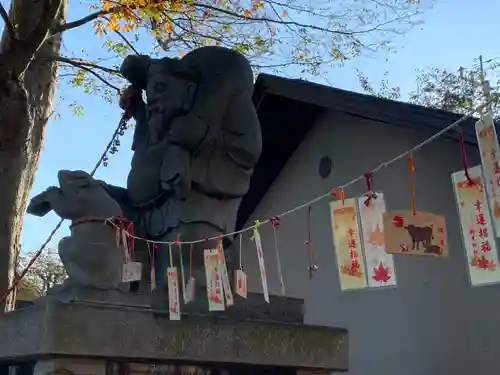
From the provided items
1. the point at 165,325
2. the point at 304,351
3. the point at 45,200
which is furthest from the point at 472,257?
the point at 45,200

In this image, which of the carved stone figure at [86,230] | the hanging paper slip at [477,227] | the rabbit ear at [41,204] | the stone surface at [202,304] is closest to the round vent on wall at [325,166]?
the stone surface at [202,304]

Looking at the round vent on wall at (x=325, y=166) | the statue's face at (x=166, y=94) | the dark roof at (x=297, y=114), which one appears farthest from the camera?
the round vent on wall at (x=325, y=166)

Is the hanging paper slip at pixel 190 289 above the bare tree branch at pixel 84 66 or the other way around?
the other way around

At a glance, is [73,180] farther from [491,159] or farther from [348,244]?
[491,159]

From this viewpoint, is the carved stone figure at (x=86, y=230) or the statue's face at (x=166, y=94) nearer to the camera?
the carved stone figure at (x=86, y=230)

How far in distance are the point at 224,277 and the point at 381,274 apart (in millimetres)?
1232

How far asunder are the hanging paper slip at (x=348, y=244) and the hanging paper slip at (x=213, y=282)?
0.99 m

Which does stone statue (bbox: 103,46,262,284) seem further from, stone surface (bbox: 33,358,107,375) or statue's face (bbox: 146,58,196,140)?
stone surface (bbox: 33,358,107,375)

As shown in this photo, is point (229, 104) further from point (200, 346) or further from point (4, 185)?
point (4, 185)

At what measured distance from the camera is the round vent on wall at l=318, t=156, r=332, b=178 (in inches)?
381

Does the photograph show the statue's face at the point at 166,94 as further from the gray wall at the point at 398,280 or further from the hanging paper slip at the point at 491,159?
the gray wall at the point at 398,280

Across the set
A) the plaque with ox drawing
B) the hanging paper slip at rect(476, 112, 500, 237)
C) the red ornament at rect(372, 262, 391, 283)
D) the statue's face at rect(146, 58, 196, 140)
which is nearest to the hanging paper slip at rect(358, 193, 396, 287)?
the red ornament at rect(372, 262, 391, 283)

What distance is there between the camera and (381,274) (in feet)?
17.1

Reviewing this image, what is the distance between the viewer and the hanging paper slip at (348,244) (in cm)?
516
